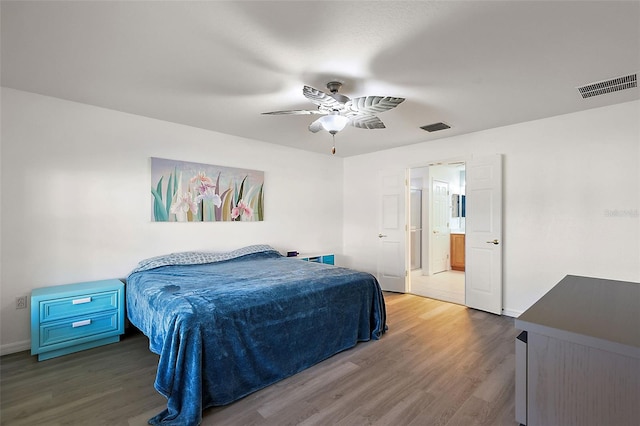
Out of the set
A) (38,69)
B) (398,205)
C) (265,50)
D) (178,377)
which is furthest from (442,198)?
(38,69)

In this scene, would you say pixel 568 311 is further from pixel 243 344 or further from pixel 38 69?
pixel 38 69

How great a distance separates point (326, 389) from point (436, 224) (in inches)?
208

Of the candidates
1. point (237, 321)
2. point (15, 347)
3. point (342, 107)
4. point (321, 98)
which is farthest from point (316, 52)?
point (15, 347)

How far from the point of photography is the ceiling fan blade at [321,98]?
2175 millimetres

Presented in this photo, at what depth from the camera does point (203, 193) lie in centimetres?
400

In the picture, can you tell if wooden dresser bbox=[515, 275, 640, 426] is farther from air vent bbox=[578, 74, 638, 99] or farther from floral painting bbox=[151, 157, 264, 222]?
floral painting bbox=[151, 157, 264, 222]

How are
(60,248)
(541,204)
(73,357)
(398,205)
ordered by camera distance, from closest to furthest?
(73,357) < (60,248) < (541,204) < (398,205)

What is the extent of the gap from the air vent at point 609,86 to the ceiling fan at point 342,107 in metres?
1.91

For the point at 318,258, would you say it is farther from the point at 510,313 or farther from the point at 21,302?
the point at 21,302

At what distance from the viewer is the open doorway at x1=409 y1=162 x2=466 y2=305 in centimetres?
647

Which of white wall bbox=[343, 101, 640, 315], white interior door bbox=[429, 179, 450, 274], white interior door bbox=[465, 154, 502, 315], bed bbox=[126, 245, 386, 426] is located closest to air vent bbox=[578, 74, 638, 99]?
white wall bbox=[343, 101, 640, 315]

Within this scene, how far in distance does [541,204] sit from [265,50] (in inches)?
141

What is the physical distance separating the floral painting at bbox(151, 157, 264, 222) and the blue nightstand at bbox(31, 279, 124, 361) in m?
1.04

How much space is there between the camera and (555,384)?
1.34m
